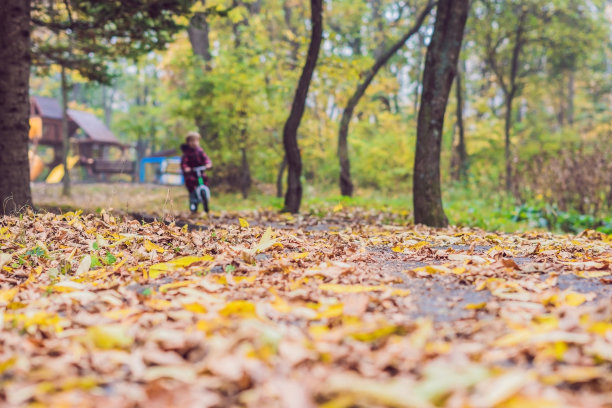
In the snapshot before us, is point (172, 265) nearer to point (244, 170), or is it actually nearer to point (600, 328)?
point (600, 328)

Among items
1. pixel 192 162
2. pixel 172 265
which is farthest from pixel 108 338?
pixel 192 162

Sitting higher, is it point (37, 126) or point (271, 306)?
point (37, 126)

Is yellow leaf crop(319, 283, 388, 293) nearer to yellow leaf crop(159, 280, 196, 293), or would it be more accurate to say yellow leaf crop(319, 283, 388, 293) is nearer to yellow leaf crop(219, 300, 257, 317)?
yellow leaf crop(219, 300, 257, 317)

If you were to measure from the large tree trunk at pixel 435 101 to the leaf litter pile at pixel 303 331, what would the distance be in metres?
3.72

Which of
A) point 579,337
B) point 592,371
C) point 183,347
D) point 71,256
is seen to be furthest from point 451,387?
point 71,256

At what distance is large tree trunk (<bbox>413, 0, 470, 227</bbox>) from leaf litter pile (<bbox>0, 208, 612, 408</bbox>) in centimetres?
372

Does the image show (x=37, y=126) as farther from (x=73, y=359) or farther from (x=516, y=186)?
(x=73, y=359)

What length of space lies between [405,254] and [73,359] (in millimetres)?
2878

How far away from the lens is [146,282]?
3035 mm

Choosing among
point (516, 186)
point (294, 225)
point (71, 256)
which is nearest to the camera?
point (71, 256)

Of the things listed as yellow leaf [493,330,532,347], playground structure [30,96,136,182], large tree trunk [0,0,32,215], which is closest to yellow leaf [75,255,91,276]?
yellow leaf [493,330,532,347]

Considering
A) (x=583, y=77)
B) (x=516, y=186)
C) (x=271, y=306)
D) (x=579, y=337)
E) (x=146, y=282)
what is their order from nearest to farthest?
(x=579, y=337)
(x=271, y=306)
(x=146, y=282)
(x=516, y=186)
(x=583, y=77)

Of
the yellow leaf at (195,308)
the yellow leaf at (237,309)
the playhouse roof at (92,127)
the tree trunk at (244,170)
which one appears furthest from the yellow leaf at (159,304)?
the playhouse roof at (92,127)

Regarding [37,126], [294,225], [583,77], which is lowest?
[294,225]
